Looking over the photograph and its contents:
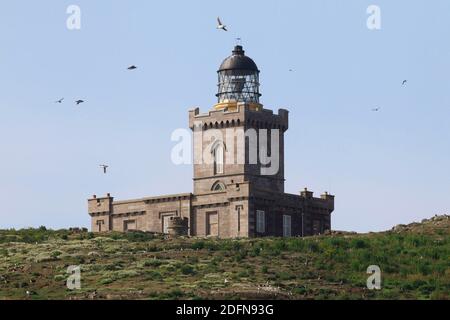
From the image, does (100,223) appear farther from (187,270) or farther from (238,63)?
(187,270)

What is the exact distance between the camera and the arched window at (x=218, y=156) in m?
124

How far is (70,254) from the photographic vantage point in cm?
10400

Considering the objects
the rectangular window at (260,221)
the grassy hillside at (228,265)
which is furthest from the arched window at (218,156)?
the grassy hillside at (228,265)

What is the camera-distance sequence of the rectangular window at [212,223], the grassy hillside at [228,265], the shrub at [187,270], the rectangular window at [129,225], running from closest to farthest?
the grassy hillside at [228,265] → the shrub at [187,270] → the rectangular window at [212,223] → the rectangular window at [129,225]

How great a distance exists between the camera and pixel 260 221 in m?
119

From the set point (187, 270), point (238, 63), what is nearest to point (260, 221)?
point (238, 63)

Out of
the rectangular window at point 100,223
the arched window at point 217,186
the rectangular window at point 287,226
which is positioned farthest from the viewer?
the rectangular window at point 100,223

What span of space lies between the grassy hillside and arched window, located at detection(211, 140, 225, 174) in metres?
13.0

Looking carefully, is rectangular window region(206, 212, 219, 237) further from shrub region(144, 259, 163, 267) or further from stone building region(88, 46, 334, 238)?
shrub region(144, 259, 163, 267)

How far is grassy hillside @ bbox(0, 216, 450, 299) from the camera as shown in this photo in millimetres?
90125

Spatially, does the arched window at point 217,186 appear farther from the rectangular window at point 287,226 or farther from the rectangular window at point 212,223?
the rectangular window at point 287,226

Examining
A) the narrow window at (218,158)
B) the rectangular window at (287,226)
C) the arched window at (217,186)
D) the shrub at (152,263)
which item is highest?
the narrow window at (218,158)

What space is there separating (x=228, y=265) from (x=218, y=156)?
85.5 ft
